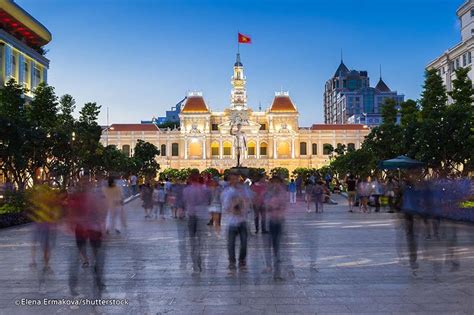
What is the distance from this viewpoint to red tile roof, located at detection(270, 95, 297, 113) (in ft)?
364

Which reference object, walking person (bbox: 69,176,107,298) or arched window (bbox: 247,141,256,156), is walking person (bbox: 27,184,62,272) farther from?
arched window (bbox: 247,141,256,156)

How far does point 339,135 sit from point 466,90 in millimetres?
68508

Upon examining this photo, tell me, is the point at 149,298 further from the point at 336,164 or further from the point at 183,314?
the point at 336,164

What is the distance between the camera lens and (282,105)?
112m

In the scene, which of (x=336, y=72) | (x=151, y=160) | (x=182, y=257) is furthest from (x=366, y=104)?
(x=182, y=257)

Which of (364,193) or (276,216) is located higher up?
(364,193)

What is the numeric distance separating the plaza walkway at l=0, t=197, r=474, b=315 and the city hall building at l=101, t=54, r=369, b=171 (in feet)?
300

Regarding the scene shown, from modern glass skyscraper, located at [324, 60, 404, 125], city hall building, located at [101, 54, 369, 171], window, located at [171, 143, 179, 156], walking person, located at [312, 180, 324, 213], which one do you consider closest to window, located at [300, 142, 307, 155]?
city hall building, located at [101, 54, 369, 171]

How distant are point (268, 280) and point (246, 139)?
327ft

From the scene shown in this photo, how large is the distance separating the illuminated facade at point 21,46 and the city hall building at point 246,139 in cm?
4529

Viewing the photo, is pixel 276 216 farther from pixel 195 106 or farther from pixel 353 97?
pixel 353 97

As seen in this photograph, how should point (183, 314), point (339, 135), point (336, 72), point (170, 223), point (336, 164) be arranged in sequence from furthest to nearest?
point (336, 72) < point (339, 135) < point (336, 164) < point (170, 223) < point (183, 314)

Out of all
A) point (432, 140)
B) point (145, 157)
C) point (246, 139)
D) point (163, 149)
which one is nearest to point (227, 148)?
point (246, 139)

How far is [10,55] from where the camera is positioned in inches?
1991
